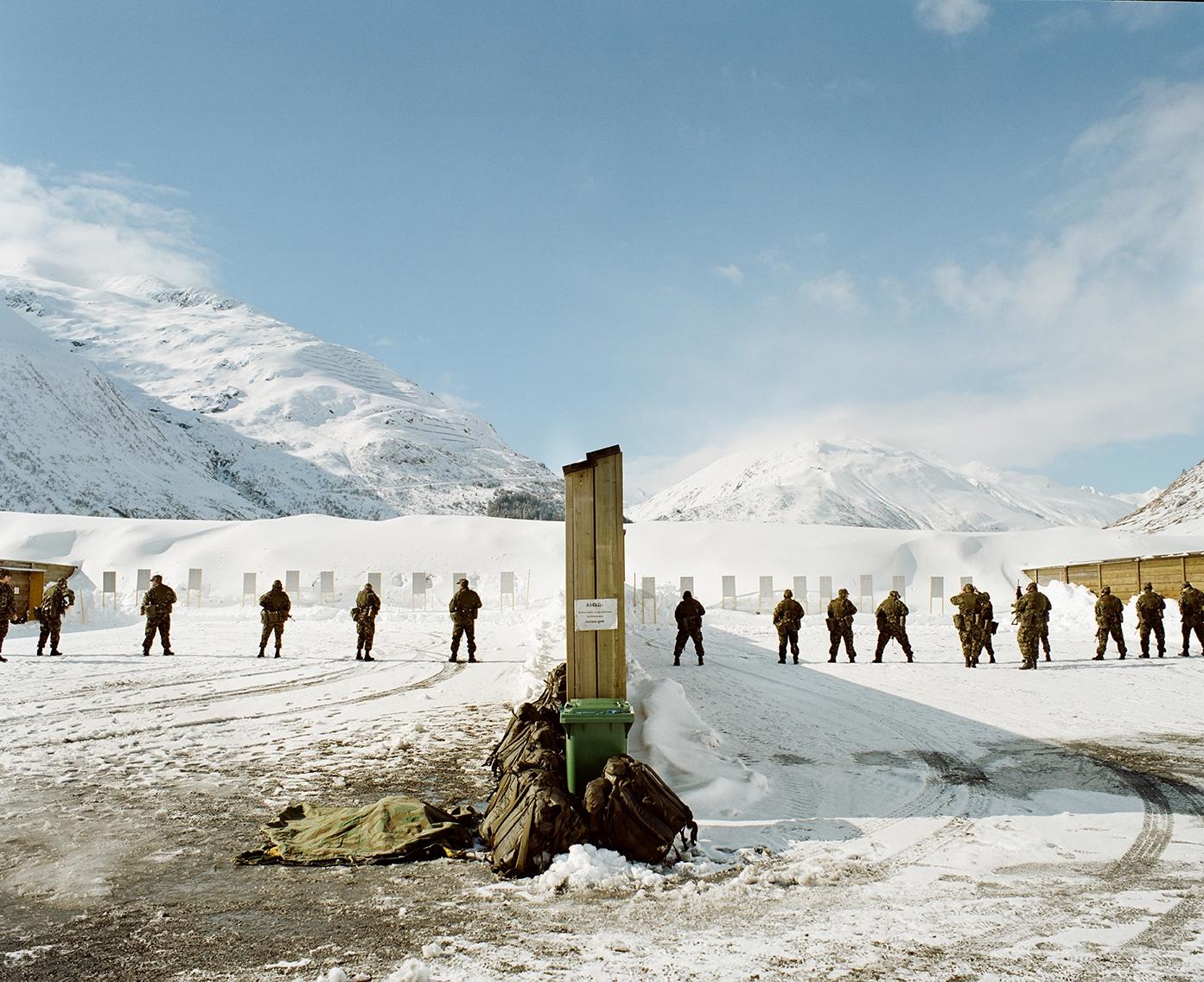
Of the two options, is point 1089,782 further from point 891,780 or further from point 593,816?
point 593,816

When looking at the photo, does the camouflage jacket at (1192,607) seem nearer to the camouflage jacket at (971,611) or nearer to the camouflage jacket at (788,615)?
the camouflage jacket at (971,611)

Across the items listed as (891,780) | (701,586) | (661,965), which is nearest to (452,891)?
(661,965)

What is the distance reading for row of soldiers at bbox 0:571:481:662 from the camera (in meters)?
16.4

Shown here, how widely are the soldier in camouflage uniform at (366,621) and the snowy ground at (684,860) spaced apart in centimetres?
422

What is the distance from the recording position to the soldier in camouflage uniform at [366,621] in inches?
651

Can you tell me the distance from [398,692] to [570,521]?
24.0 ft

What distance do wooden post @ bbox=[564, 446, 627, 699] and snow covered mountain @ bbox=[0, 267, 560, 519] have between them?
8236 cm

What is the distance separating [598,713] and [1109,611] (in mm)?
15578

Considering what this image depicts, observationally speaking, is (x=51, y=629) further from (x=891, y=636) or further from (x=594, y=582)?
(x=891, y=636)

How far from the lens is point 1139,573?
80.1ft

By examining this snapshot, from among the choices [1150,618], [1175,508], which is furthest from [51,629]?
[1175,508]

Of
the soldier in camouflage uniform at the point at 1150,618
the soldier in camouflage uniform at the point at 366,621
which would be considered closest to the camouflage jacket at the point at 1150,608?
the soldier in camouflage uniform at the point at 1150,618

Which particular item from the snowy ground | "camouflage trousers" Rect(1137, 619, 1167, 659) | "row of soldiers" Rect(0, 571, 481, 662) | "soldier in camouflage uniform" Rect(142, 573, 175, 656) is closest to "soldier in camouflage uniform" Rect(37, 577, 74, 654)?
"row of soldiers" Rect(0, 571, 481, 662)

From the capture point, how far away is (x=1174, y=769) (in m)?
7.32
